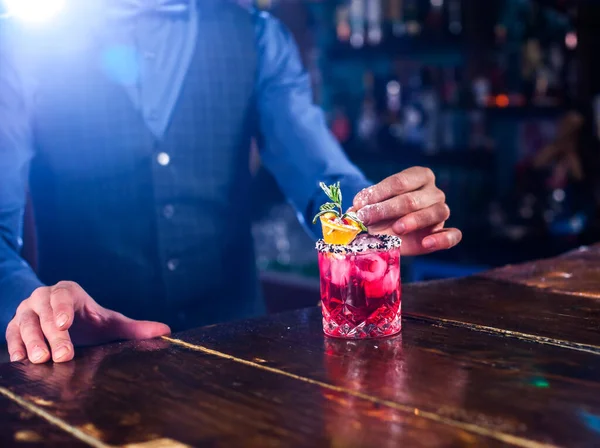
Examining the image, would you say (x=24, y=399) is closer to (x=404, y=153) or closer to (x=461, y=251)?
(x=461, y=251)

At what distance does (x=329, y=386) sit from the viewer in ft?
3.20

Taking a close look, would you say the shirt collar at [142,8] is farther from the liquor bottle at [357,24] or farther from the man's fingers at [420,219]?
the liquor bottle at [357,24]

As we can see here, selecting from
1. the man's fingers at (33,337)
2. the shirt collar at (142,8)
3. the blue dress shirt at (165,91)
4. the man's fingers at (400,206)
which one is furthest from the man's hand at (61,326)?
the shirt collar at (142,8)

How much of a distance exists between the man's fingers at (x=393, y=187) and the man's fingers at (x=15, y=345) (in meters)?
0.60

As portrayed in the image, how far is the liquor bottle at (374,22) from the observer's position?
14.9 ft

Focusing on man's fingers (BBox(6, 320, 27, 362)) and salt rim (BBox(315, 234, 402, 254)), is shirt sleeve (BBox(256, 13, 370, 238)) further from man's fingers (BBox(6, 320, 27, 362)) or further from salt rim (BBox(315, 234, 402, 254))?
man's fingers (BBox(6, 320, 27, 362))

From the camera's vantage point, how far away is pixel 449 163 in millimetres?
4344

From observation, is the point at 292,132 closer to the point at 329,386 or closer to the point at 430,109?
the point at 329,386

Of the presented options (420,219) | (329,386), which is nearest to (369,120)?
(420,219)

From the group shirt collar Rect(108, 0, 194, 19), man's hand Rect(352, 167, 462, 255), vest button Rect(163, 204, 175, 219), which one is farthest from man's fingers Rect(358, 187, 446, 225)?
shirt collar Rect(108, 0, 194, 19)

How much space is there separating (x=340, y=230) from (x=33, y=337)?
0.48 m

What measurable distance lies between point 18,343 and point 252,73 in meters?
1.32

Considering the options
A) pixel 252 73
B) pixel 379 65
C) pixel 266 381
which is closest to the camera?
pixel 266 381

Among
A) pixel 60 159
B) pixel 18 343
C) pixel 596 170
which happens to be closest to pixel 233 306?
pixel 60 159
